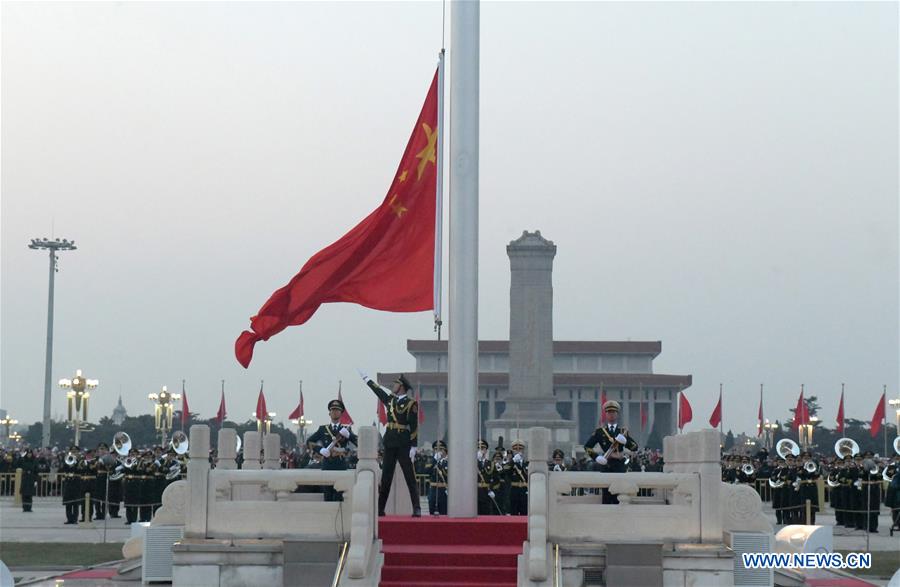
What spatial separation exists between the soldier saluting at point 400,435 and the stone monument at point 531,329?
5131cm

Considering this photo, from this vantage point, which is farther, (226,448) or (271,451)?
(271,451)

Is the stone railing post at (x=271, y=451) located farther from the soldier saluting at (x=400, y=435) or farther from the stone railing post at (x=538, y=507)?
the stone railing post at (x=538, y=507)

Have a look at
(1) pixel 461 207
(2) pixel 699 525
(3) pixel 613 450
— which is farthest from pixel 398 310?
(2) pixel 699 525

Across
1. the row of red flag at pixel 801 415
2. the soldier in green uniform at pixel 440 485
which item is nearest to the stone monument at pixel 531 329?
the row of red flag at pixel 801 415

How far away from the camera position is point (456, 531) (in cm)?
1259

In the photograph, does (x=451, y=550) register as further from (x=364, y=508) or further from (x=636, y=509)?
(x=636, y=509)

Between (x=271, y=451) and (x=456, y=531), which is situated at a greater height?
(x=271, y=451)

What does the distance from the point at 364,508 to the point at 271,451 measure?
19.2ft

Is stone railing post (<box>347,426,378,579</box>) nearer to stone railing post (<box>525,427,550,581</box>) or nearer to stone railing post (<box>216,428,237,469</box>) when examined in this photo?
stone railing post (<box>525,427,550,581</box>)

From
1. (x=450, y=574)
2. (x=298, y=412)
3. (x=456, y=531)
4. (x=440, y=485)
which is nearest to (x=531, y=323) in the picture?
(x=298, y=412)

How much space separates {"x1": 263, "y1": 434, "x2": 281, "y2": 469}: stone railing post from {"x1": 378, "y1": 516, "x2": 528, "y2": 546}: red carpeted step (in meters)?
4.42

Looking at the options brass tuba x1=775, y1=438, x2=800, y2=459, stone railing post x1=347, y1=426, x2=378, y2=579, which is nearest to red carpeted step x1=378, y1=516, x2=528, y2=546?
stone railing post x1=347, y1=426, x2=378, y2=579

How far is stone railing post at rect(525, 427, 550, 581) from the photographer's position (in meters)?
11.2

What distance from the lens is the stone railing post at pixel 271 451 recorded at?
17.0 m
